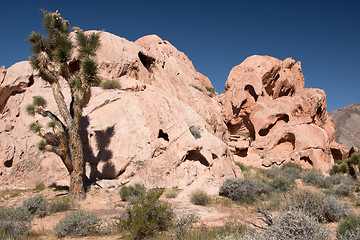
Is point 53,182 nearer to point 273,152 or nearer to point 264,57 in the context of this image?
point 273,152

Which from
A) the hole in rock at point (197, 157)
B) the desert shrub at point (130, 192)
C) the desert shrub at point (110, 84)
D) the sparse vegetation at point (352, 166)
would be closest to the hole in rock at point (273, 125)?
the sparse vegetation at point (352, 166)

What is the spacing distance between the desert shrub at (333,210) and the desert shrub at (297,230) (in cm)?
395

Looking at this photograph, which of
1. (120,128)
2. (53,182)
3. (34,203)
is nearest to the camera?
(34,203)

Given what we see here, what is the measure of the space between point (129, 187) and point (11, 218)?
437cm

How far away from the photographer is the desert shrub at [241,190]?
9852 millimetres

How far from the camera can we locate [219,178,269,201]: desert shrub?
9852 mm

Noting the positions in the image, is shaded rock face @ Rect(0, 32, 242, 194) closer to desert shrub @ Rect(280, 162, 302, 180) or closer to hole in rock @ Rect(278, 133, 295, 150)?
desert shrub @ Rect(280, 162, 302, 180)

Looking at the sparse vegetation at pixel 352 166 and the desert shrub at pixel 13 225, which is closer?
the desert shrub at pixel 13 225

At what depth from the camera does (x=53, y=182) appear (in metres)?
11.2

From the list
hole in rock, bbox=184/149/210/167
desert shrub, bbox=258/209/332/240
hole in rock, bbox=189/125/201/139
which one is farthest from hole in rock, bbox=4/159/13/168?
desert shrub, bbox=258/209/332/240

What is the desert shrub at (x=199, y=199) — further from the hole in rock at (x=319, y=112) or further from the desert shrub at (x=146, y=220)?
the hole in rock at (x=319, y=112)

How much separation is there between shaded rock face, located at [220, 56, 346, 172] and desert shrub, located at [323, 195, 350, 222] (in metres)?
13.1

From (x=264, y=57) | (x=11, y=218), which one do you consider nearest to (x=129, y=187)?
(x=11, y=218)

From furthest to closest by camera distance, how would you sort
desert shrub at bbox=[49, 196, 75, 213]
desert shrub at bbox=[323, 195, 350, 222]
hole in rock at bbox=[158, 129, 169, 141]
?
hole in rock at bbox=[158, 129, 169, 141] < desert shrub at bbox=[49, 196, 75, 213] < desert shrub at bbox=[323, 195, 350, 222]
